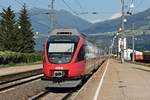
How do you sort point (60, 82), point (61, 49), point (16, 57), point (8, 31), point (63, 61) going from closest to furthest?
1. point (60, 82)
2. point (63, 61)
3. point (61, 49)
4. point (16, 57)
5. point (8, 31)

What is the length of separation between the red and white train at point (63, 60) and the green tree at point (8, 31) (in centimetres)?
7770

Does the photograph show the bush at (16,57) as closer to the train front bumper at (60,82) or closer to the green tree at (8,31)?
the green tree at (8,31)

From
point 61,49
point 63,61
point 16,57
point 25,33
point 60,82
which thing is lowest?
point 60,82

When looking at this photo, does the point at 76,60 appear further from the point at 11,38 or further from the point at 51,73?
the point at 11,38

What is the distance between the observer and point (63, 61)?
78.3 ft

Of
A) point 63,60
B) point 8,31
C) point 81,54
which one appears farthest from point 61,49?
point 8,31

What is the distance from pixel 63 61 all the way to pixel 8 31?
81558 mm

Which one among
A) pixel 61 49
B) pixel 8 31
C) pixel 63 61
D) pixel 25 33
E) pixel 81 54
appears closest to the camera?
pixel 63 61

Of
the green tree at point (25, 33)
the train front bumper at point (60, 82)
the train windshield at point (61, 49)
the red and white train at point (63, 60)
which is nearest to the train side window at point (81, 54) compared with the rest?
the red and white train at point (63, 60)

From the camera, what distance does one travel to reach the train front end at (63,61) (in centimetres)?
2355

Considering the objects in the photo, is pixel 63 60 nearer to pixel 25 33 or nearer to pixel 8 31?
pixel 8 31

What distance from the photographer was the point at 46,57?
79.0ft

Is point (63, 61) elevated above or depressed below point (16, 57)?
below

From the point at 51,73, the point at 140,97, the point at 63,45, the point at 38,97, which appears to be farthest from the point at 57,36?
the point at 140,97
